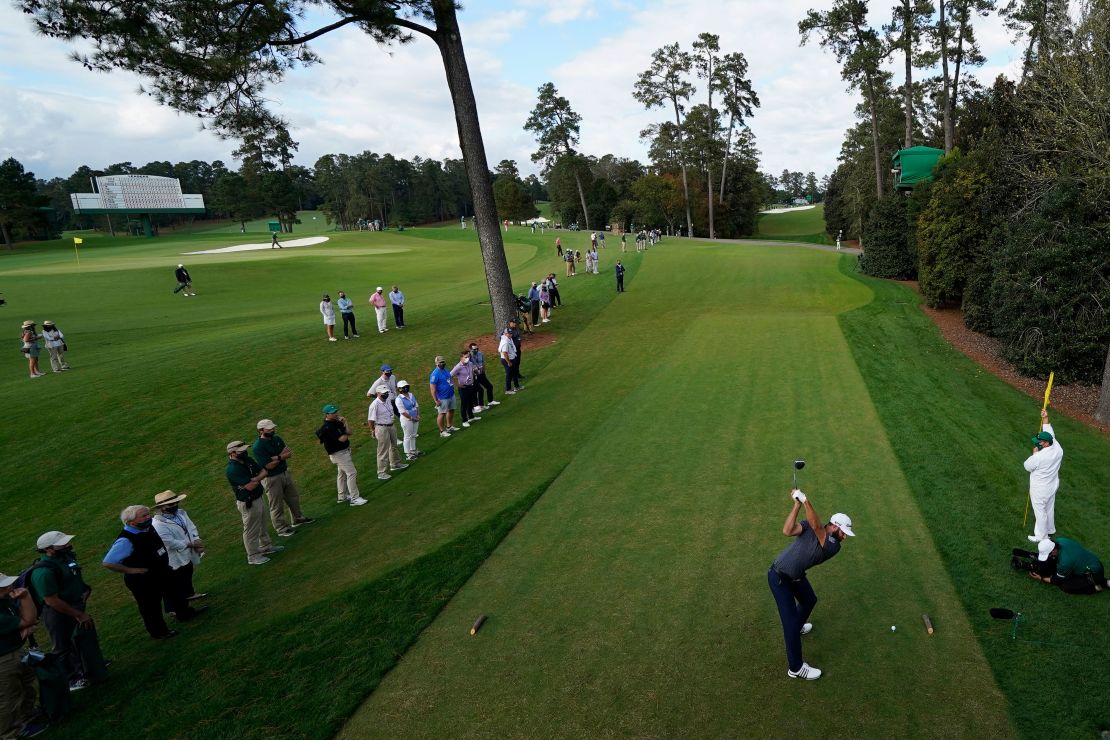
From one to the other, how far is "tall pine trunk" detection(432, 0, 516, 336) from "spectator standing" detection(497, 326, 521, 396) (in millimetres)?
3477

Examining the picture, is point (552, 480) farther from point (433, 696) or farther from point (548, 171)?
point (548, 171)

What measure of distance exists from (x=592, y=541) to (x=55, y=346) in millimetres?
18802

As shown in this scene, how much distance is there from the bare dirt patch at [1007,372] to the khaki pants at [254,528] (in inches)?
666

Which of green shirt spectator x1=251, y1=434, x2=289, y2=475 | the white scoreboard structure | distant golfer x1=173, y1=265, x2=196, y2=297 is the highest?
the white scoreboard structure

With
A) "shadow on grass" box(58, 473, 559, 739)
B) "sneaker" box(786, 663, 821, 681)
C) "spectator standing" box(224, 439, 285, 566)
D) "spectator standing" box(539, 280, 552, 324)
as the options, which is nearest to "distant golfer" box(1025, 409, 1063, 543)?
"sneaker" box(786, 663, 821, 681)

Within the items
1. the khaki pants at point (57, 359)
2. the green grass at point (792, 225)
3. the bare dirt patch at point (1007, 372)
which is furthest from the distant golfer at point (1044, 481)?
the green grass at point (792, 225)

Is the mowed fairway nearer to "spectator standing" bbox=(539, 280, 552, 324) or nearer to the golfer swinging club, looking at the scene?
the golfer swinging club

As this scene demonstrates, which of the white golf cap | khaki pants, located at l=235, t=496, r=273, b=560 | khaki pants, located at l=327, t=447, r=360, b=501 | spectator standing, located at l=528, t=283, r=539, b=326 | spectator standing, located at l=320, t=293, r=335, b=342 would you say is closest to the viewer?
the white golf cap

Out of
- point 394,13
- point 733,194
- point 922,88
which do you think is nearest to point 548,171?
point 733,194

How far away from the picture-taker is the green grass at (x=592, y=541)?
5.75 meters

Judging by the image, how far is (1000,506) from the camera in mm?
9242

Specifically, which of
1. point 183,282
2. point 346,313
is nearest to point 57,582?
point 346,313

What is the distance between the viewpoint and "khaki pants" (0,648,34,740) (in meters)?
5.62

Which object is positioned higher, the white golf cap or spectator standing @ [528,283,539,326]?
spectator standing @ [528,283,539,326]
